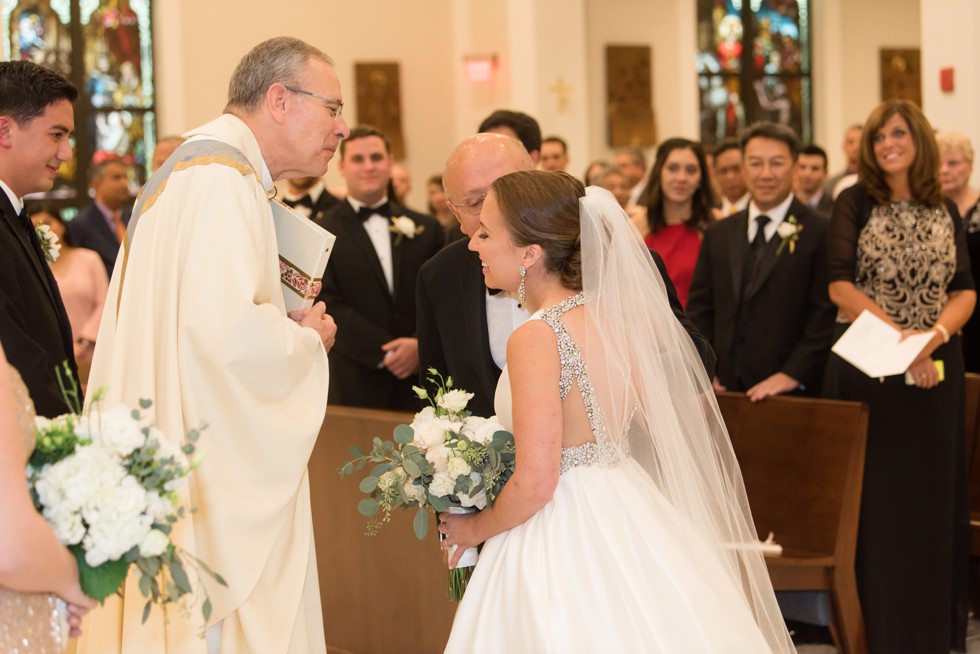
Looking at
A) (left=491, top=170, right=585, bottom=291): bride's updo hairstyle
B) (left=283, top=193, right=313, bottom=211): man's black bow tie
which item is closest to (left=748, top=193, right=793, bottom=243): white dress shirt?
(left=491, top=170, right=585, bottom=291): bride's updo hairstyle

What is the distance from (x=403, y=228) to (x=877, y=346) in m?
2.52

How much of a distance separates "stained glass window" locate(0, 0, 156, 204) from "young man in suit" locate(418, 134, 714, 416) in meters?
9.99

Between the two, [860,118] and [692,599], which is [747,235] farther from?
[860,118]

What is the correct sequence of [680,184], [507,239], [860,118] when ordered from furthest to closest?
1. [860,118]
2. [680,184]
3. [507,239]

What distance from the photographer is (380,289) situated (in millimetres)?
6168

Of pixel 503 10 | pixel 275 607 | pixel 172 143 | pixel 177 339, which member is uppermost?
pixel 503 10

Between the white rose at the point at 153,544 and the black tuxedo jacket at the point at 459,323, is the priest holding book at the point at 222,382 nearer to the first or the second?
the black tuxedo jacket at the point at 459,323

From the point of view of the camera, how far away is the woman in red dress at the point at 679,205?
20.1 ft

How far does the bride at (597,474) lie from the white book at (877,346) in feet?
5.03

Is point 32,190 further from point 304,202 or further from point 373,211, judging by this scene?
point 304,202

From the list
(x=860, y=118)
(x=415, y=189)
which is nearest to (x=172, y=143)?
(x=415, y=189)

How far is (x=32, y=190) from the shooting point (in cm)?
363

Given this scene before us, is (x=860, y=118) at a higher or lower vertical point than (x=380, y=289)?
higher

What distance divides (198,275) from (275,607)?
0.91 meters
